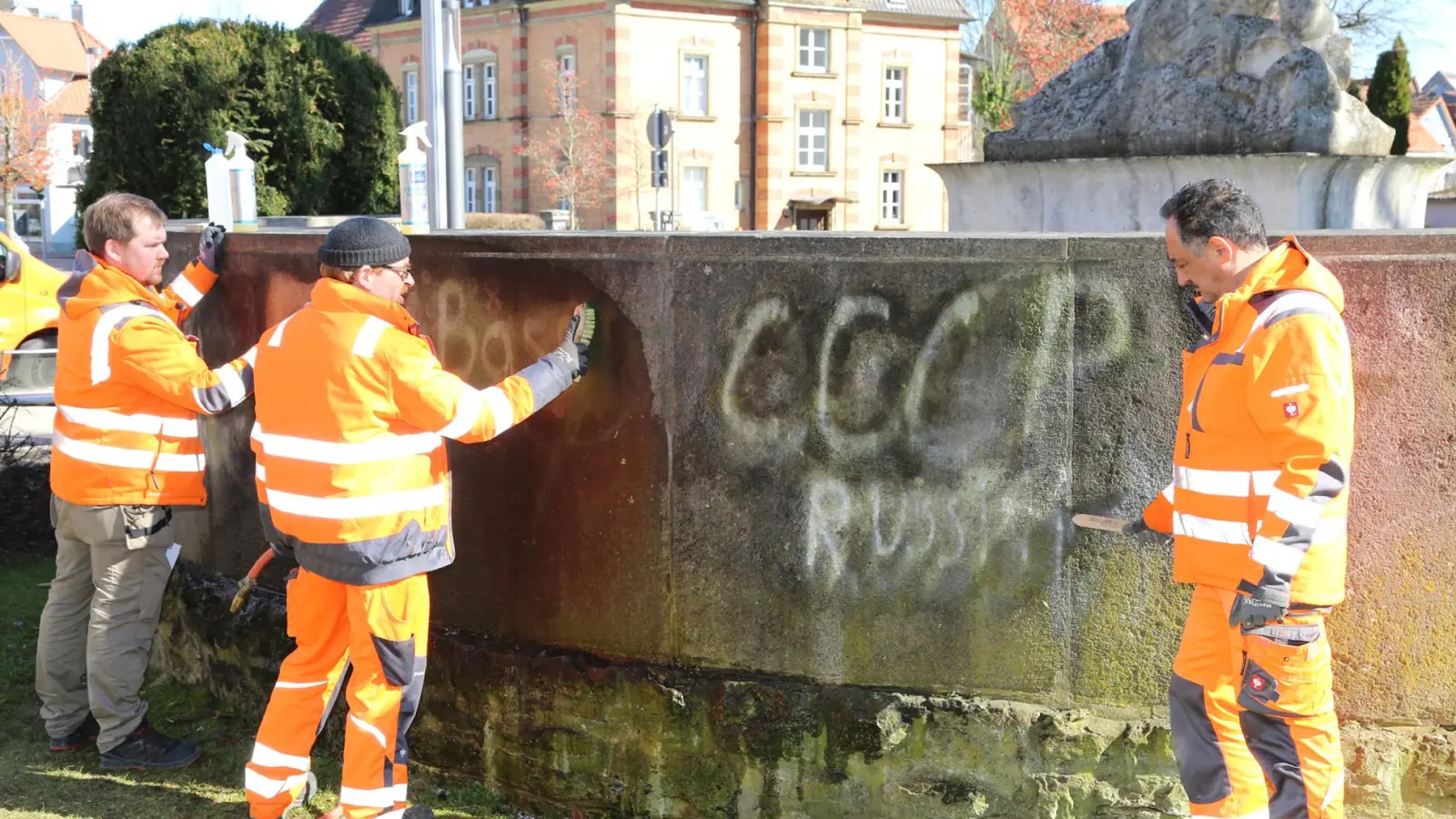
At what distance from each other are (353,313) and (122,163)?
814 centimetres

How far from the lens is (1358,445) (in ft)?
12.2

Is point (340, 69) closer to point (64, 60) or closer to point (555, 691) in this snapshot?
point (555, 691)

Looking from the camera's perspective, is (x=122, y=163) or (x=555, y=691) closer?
(x=555, y=691)

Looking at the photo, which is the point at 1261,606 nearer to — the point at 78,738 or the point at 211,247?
the point at 211,247

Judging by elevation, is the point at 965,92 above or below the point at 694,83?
above

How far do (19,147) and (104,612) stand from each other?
50.3 metres

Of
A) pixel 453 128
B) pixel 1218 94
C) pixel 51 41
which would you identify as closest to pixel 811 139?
pixel 453 128

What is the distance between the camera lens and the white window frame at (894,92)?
1918 inches

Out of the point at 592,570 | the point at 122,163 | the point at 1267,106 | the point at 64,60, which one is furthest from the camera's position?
the point at 64,60

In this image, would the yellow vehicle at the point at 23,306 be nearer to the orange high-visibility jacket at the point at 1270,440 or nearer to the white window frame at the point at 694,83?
the orange high-visibility jacket at the point at 1270,440

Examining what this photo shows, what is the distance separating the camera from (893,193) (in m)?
48.8

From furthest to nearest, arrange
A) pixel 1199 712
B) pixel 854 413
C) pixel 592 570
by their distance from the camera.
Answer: pixel 592 570
pixel 854 413
pixel 1199 712

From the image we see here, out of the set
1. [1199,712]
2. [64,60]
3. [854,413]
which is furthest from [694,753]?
[64,60]

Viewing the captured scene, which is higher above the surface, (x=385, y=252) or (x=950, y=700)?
(x=385, y=252)
